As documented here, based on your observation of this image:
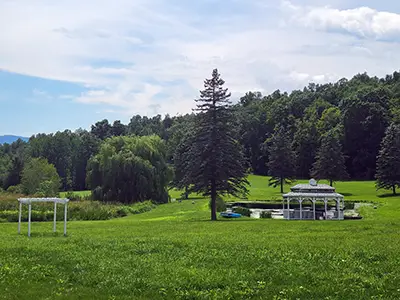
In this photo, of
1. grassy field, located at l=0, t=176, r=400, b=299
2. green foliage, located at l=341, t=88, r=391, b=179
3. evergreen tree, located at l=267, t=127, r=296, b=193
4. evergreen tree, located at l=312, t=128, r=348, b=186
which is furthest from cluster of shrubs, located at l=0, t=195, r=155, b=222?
green foliage, located at l=341, t=88, r=391, b=179

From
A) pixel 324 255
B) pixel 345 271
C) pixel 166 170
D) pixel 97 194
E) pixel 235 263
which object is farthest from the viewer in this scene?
pixel 166 170

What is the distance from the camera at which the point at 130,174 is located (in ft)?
177

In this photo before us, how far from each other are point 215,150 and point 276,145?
4465cm

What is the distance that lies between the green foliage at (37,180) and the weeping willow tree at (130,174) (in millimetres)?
7983

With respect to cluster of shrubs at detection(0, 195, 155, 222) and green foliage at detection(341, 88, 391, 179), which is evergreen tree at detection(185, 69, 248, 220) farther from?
green foliage at detection(341, 88, 391, 179)

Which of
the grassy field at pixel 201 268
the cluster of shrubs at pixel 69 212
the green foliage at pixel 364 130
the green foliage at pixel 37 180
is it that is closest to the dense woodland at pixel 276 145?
the green foliage at pixel 364 130

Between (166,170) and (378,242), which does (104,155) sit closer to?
(166,170)

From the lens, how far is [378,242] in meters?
17.5

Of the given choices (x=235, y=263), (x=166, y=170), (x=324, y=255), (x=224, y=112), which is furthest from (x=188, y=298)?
(x=166, y=170)

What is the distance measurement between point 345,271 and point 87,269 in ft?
22.0

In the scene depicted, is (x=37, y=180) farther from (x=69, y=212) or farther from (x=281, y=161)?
(x=281, y=161)

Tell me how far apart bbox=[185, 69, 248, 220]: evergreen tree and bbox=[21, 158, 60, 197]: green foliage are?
1232 inches

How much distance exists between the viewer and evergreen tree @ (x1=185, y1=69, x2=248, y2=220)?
3459 centimetres

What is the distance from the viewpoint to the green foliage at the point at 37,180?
62222 millimetres
